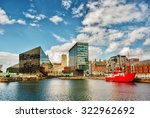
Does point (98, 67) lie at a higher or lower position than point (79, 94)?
higher

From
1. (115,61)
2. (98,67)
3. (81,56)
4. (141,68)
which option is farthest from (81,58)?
(141,68)

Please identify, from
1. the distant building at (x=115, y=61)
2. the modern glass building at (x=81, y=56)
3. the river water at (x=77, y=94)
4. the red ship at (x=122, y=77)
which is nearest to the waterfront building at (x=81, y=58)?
the modern glass building at (x=81, y=56)

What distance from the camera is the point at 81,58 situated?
109m

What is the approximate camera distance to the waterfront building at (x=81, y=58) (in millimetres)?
106756

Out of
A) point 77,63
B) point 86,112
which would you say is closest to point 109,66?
point 77,63

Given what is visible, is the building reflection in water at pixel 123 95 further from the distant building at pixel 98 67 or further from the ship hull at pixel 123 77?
the distant building at pixel 98 67

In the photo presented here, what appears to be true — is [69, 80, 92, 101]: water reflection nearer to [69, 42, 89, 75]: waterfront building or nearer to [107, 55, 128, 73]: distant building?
[107, 55, 128, 73]: distant building

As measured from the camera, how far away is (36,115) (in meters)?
11.7

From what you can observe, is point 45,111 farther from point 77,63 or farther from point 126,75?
point 77,63

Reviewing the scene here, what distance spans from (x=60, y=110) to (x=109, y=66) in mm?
80193

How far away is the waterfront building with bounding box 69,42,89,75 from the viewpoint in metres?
107

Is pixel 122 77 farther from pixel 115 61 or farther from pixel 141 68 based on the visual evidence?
pixel 115 61

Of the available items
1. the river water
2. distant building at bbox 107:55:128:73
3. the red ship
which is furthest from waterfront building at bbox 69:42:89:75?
the river water

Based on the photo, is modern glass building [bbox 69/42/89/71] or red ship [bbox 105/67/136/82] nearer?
red ship [bbox 105/67/136/82]
